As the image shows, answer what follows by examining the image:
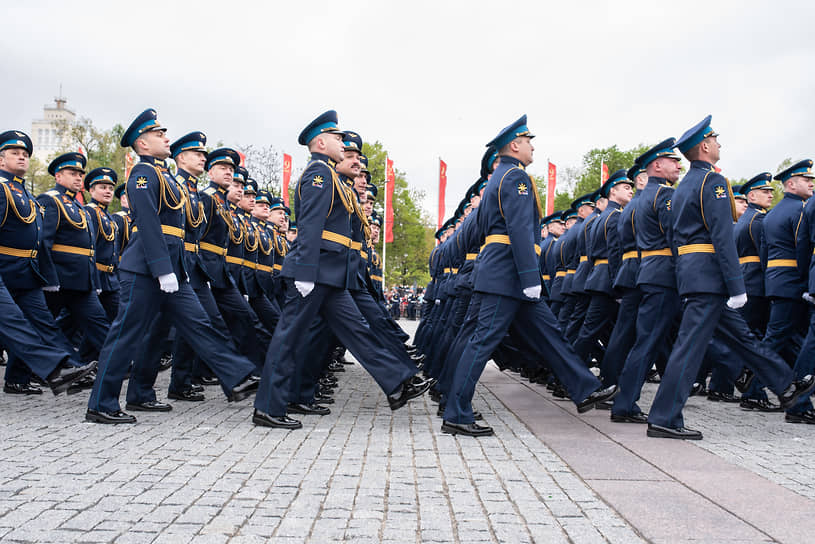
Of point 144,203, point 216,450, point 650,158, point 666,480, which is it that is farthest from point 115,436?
point 650,158

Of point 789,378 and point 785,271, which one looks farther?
point 785,271

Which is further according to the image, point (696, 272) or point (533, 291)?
point (696, 272)

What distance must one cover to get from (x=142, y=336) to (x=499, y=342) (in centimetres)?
277

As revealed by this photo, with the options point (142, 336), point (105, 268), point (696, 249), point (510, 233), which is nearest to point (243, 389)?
point (142, 336)

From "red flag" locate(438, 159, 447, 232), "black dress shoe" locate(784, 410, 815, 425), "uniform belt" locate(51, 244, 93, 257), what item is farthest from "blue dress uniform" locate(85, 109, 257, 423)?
"red flag" locate(438, 159, 447, 232)

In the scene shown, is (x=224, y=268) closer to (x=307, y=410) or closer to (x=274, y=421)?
(x=307, y=410)

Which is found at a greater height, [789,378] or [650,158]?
[650,158]

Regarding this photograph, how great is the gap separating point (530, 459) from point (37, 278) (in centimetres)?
515

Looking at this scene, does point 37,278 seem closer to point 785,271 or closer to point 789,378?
point 789,378

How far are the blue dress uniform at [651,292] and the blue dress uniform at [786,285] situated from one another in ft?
5.84

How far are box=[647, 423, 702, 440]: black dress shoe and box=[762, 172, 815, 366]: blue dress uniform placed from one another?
2.25 m

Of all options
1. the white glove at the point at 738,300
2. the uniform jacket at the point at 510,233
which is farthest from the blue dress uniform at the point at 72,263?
the white glove at the point at 738,300

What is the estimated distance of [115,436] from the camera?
206 inches

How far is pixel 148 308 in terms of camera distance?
5996 mm
